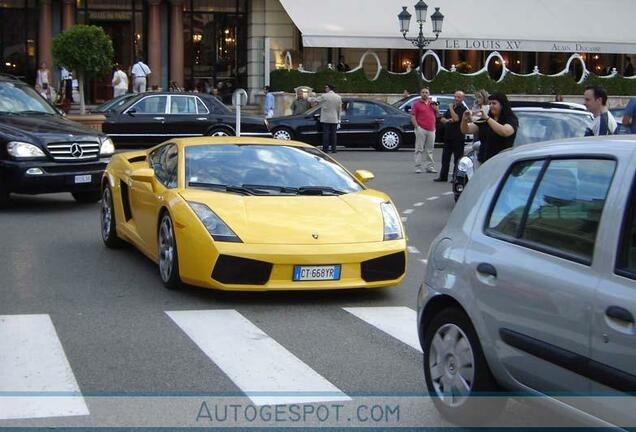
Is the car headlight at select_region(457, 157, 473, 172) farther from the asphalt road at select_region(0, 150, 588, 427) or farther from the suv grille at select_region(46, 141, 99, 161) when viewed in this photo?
the suv grille at select_region(46, 141, 99, 161)

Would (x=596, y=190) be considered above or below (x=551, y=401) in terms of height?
above

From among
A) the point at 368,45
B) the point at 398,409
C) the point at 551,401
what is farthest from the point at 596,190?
the point at 368,45

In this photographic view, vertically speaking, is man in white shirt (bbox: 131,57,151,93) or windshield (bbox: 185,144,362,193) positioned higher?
man in white shirt (bbox: 131,57,151,93)

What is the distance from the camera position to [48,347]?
21.7ft

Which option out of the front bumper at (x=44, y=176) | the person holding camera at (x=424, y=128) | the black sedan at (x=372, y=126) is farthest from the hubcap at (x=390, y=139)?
the front bumper at (x=44, y=176)

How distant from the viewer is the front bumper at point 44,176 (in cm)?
1345

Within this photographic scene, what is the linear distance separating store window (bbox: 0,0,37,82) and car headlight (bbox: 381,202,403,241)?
3084cm

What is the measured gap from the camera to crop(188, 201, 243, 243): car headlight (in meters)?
7.89

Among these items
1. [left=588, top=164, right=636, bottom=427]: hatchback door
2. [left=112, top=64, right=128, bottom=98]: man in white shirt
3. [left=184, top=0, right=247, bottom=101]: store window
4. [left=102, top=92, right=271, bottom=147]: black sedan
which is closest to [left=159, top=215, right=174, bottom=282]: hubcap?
[left=588, top=164, right=636, bottom=427]: hatchback door

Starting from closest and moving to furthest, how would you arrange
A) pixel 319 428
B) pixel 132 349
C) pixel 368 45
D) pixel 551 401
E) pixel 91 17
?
pixel 551 401, pixel 319 428, pixel 132 349, pixel 368 45, pixel 91 17

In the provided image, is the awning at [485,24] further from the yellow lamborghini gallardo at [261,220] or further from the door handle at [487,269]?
the door handle at [487,269]

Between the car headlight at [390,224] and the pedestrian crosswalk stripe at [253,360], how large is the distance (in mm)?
1532

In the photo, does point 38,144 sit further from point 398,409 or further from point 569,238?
point 569,238

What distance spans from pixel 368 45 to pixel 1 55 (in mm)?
13928
